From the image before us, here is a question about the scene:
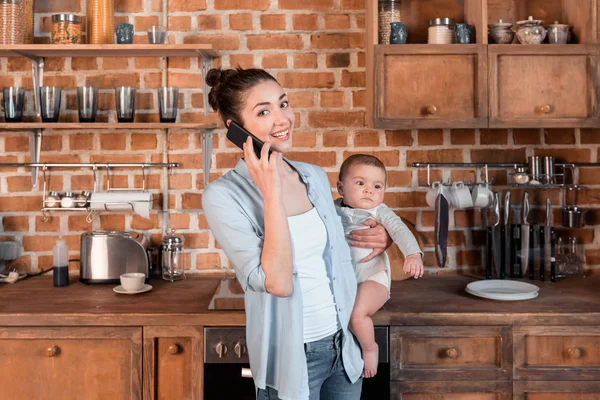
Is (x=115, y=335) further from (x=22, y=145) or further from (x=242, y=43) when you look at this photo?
(x=242, y=43)

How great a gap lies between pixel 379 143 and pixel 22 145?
4.89 ft

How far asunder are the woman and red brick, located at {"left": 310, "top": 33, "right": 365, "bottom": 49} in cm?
106

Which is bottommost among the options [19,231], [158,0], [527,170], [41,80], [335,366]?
[335,366]

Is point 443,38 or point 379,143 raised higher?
point 443,38

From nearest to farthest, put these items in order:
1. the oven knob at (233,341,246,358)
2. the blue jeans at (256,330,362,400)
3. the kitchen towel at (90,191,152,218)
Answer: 1. the blue jeans at (256,330,362,400)
2. the oven knob at (233,341,246,358)
3. the kitchen towel at (90,191,152,218)

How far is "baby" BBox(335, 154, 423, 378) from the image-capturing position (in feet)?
6.50

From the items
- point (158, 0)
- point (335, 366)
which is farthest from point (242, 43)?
point (335, 366)

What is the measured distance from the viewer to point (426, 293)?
2.42 metres

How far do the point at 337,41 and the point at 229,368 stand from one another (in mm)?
1407

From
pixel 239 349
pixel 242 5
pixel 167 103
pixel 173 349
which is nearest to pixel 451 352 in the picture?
pixel 239 349

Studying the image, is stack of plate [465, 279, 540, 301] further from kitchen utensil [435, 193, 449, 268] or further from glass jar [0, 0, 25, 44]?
glass jar [0, 0, 25, 44]

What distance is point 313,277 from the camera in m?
1.70

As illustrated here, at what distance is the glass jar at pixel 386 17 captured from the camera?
8.41 feet

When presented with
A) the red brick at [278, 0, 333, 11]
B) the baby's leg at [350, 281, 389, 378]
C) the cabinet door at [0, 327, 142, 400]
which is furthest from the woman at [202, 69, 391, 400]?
the red brick at [278, 0, 333, 11]
